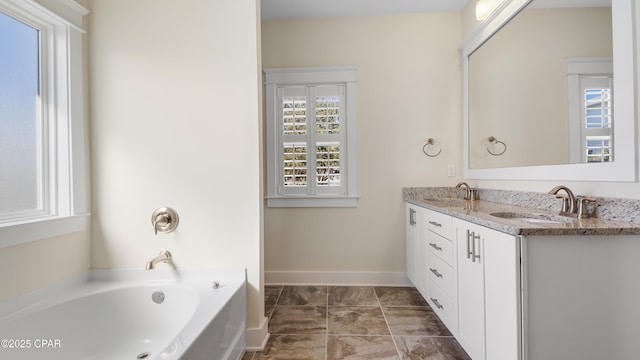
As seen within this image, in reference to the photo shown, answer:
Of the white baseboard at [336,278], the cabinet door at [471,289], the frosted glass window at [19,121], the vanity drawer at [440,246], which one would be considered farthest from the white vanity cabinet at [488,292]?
the frosted glass window at [19,121]

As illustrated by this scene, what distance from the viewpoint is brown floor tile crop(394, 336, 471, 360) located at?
159cm

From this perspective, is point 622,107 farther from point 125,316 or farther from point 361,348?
point 125,316

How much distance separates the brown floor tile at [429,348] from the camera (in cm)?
159

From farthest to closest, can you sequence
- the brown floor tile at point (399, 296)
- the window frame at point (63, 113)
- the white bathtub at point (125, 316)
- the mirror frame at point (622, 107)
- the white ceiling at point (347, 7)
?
the white ceiling at point (347, 7), the brown floor tile at point (399, 296), the window frame at point (63, 113), the white bathtub at point (125, 316), the mirror frame at point (622, 107)

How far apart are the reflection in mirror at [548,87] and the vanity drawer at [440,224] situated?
68 cm

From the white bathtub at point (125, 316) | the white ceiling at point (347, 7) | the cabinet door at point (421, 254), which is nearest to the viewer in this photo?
the white bathtub at point (125, 316)

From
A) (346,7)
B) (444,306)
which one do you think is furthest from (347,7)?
(444,306)

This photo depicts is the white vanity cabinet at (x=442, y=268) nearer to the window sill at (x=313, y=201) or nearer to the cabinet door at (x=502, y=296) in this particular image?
the cabinet door at (x=502, y=296)

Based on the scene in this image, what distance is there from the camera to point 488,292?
1238 mm

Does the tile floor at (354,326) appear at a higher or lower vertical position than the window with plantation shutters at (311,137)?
lower

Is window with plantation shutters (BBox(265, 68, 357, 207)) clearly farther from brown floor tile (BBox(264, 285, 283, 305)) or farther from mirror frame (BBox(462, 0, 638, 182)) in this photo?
mirror frame (BBox(462, 0, 638, 182))

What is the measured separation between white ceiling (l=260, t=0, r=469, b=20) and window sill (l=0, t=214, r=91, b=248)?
2286mm

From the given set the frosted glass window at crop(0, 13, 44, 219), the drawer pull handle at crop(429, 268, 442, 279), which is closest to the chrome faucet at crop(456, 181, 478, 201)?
the drawer pull handle at crop(429, 268, 442, 279)

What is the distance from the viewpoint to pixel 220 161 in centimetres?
169
